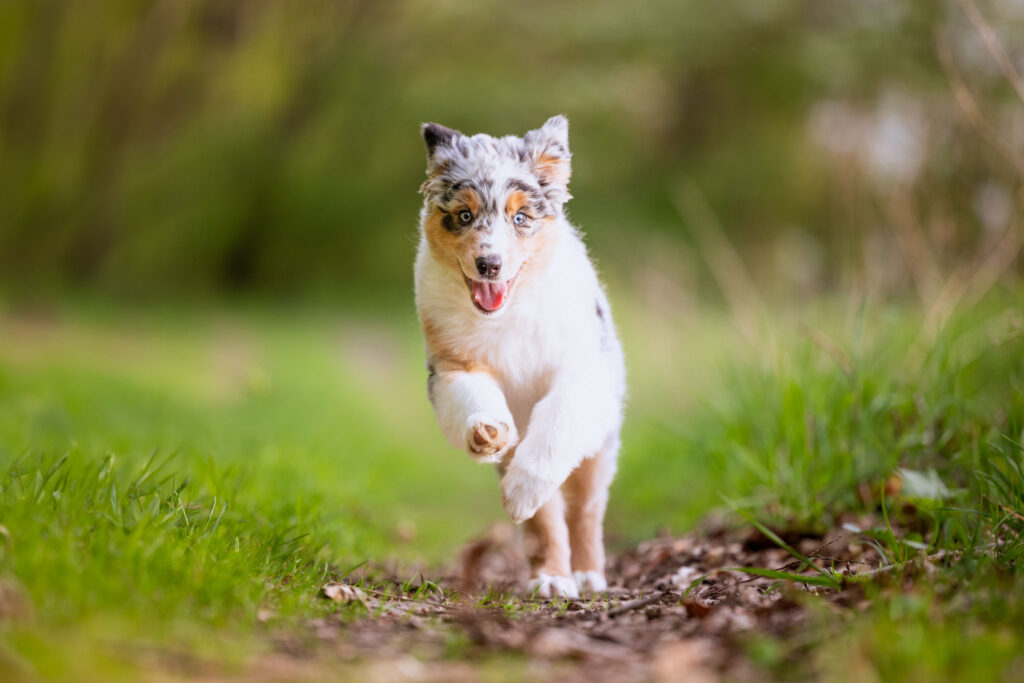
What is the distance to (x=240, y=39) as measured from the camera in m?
15.3

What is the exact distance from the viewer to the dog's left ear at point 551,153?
155 inches

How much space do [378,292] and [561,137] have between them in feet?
41.4

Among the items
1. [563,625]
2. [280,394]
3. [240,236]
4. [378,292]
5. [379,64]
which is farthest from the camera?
[240,236]

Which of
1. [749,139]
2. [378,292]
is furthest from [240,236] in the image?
[749,139]

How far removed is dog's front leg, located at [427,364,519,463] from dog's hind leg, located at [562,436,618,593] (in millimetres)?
708

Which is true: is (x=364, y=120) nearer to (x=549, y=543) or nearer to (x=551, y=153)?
(x=551, y=153)

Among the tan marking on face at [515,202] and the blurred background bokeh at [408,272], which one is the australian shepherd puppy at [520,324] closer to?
the tan marking on face at [515,202]

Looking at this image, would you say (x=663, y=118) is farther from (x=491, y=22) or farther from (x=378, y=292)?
(x=378, y=292)

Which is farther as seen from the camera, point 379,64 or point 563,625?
point 379,64

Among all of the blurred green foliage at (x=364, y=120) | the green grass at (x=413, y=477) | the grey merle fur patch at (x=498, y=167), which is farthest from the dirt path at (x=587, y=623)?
the blurred green foliage at (x=364, y=120)

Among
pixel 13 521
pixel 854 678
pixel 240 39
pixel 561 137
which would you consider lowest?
pixel 854 678

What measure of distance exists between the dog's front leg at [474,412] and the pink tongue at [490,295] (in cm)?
30

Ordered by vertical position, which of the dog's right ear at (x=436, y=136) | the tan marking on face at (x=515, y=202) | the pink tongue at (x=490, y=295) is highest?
the dog's right ear at (x=436, y=136)

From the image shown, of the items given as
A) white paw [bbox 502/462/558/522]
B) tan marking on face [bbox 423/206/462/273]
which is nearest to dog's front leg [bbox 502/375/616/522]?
white paw [bbox 502/462/558/522]
